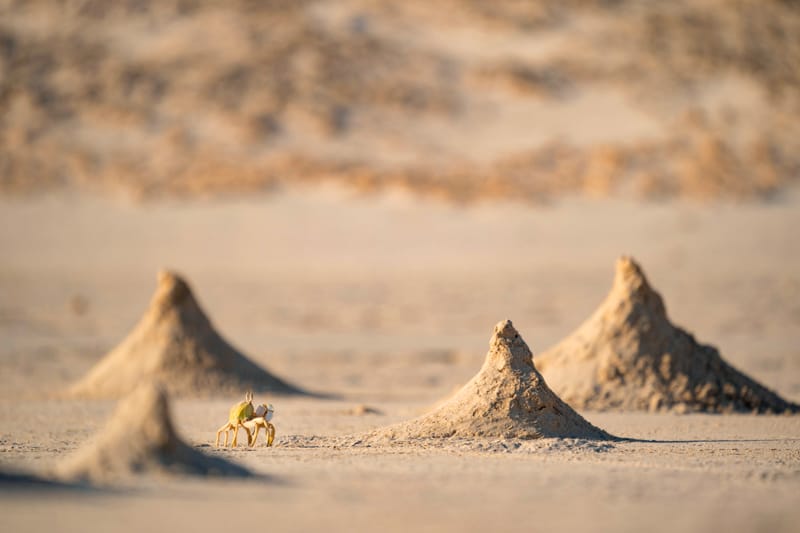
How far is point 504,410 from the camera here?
7441mm

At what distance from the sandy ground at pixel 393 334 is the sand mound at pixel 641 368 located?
12.7 inches

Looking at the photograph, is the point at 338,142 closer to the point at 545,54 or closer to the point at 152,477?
the point at 545,54

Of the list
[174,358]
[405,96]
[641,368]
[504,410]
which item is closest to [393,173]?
[405,96]

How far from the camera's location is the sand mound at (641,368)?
9.73m

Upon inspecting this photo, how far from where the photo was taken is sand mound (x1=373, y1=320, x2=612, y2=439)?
7.39 metres

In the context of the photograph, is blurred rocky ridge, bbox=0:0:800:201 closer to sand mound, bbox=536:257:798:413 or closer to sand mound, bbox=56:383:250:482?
sand mound, bbox=536:257:798:413

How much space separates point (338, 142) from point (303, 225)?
18.9 ft

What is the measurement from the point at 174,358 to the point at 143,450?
520 centimetres

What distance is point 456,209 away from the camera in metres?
26.3

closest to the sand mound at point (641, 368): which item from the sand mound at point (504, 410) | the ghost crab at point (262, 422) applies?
the sand mound at point (504, 410)

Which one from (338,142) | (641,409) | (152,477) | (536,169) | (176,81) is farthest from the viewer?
(176,81)

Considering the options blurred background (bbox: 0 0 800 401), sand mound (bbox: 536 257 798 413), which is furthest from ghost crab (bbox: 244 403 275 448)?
blurred background (bbox: 0 0 800 401)

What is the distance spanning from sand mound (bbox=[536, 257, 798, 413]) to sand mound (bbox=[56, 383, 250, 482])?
4.53 metres

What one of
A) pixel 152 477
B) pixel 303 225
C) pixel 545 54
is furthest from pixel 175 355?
pixel 545 54
